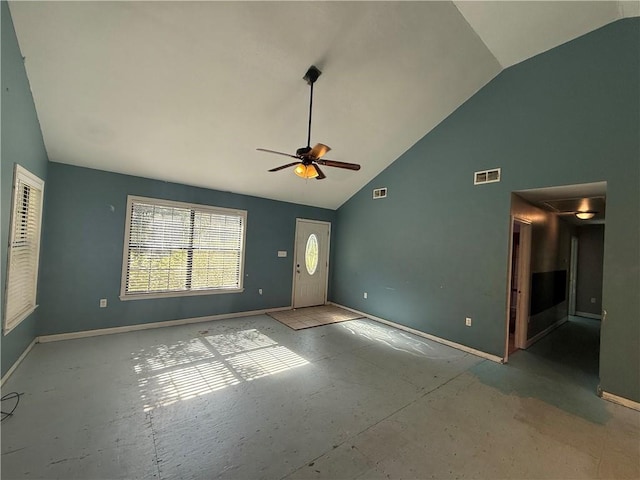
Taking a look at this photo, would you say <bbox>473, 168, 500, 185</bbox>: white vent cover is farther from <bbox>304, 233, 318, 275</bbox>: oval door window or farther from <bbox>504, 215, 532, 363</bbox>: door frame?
<bbox>304, 233, 318, 275</bbox>: oval door window

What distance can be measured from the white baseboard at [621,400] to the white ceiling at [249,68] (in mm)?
3959

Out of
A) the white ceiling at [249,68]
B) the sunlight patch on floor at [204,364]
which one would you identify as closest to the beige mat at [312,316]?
the sunlight patch on floor at [204,364]

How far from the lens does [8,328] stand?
2.56m

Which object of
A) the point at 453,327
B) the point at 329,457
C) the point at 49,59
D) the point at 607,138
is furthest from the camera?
the point at 453,327

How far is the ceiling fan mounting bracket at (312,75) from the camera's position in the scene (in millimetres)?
2880

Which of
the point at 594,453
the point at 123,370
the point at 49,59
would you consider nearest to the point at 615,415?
the point at 594,453

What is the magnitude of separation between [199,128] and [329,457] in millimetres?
3766

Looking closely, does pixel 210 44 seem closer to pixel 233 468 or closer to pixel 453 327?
pixel 233 468

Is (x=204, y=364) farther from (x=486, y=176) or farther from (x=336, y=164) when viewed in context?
(x=486, y=176)

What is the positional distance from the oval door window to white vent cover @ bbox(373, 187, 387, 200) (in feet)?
5.75

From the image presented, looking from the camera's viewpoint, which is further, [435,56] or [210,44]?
[435,56]

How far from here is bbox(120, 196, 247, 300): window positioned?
13.5ft

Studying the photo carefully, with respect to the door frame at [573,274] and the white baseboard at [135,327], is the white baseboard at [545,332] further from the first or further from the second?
the white baseboard at [135,327]

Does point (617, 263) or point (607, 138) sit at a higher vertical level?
→ point (607, 138)
